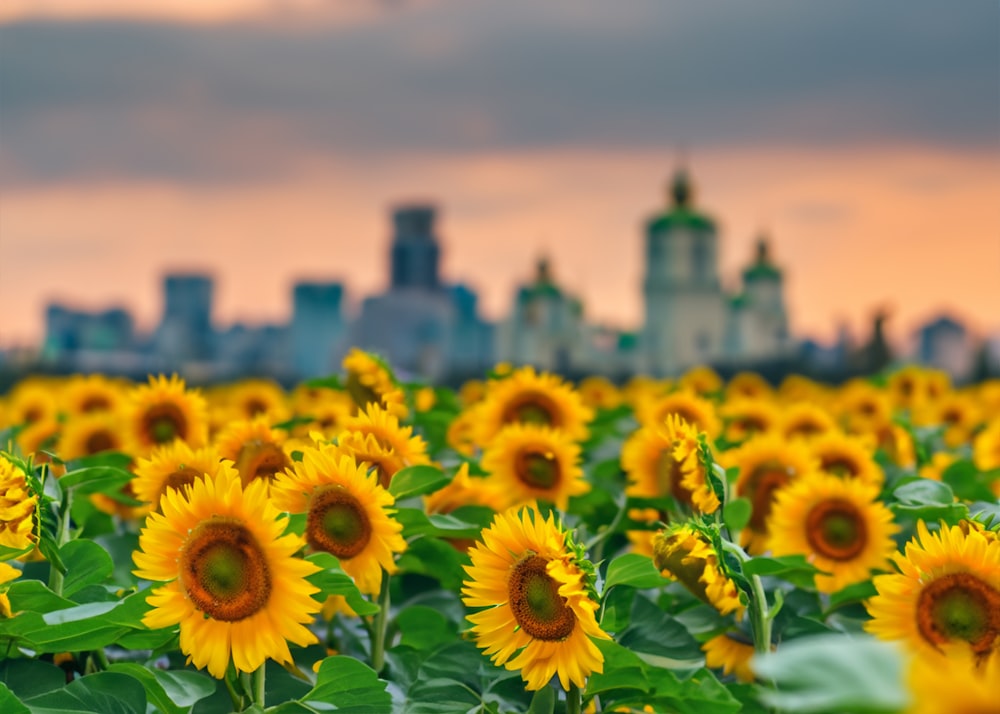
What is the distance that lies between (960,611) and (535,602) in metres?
0.80

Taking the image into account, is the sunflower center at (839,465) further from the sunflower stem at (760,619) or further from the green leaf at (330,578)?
the green leaf at (330,578)

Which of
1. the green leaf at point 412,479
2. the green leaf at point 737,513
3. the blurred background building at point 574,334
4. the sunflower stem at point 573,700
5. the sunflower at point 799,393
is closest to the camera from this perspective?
the sunflower stem at point 573,700

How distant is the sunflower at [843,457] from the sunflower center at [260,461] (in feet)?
5.76

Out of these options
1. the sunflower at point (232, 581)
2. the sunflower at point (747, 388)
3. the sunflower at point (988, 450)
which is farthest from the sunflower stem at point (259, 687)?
the sunflower at point (747, 388)

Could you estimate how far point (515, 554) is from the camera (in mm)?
2229

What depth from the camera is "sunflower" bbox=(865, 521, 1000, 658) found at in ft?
7.23

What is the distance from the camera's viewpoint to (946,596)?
223 cm

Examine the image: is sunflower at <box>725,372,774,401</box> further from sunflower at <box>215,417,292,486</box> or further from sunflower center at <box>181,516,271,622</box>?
sunflower center at <box>181,516,271,622</box>

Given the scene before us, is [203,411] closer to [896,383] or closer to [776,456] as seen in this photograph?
[776,456]

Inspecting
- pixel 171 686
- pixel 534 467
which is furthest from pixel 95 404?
pixel 171 686

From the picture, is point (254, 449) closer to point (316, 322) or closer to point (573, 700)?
point (573, 700)

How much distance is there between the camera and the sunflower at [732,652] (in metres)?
2.80

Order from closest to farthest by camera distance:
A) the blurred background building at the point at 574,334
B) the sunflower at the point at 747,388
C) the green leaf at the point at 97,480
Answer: the green leaf at the point at 97,480 → the sunflower at the point at 747,388 → the blurred background building at the point at 574,334

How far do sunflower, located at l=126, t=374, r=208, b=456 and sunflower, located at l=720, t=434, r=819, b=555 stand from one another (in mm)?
1627
